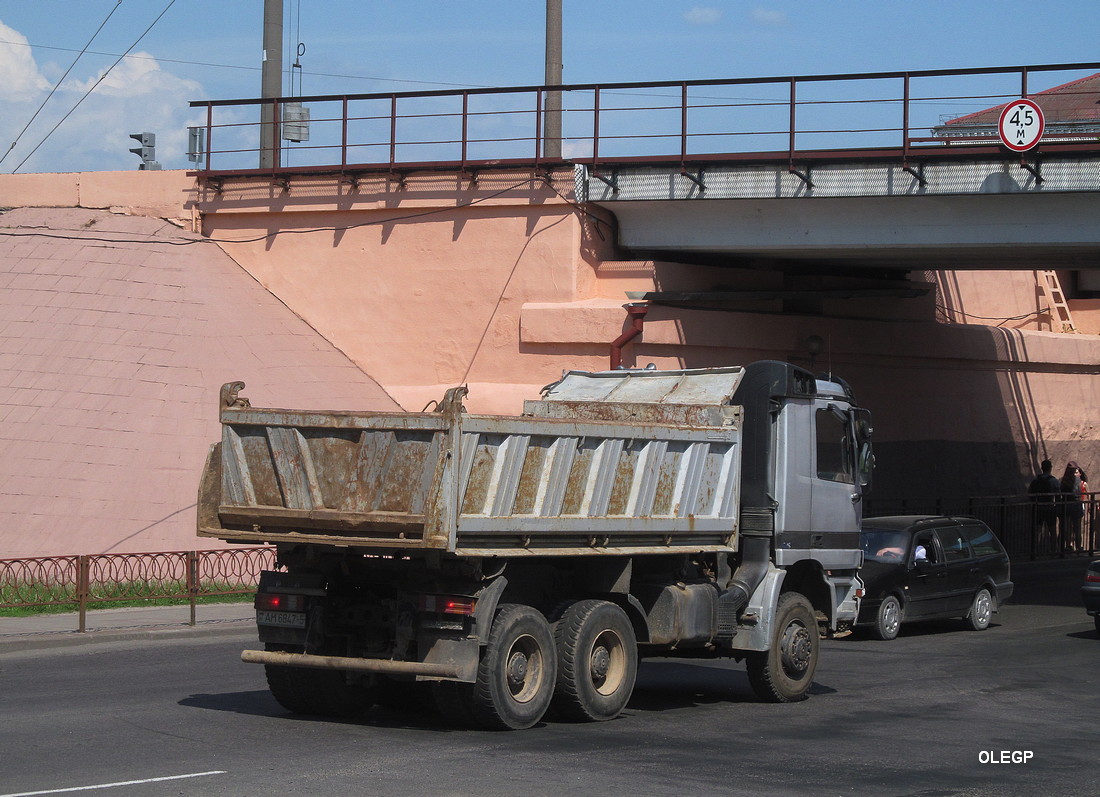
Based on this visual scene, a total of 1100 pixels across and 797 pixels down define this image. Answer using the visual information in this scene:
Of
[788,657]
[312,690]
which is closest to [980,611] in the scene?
[788,657]

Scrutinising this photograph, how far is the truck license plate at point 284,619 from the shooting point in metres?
9.82

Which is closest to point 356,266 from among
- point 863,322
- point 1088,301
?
point 863,322

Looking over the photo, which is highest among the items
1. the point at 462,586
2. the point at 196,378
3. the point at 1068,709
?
the point at 196,378

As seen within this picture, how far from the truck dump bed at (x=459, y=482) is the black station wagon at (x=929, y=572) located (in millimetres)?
6249

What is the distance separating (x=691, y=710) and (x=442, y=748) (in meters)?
3.01

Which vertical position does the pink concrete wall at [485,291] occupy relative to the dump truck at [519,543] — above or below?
above

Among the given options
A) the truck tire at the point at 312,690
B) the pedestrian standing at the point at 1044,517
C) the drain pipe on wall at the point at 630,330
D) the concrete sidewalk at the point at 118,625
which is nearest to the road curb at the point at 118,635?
the concrete sidewalk at the point at 118,625

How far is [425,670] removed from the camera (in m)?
9.23

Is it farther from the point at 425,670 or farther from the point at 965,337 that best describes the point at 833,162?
the point at 425,670

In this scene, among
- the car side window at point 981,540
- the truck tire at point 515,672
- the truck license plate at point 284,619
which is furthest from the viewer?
the car side window at point 981,540

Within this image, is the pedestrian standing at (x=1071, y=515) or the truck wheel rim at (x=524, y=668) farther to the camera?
the pedestrian standing at (x=1071, y=515)

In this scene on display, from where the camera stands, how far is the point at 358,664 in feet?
31.1

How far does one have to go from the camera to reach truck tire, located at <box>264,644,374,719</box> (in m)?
10.1

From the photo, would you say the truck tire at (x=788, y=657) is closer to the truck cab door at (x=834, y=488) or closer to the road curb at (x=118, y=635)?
the truck cab door at (x=834, y=488)
